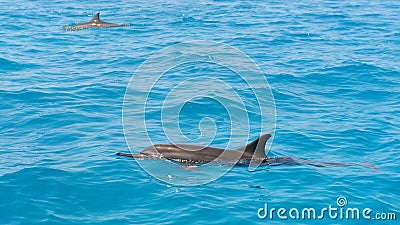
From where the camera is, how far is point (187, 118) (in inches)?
620

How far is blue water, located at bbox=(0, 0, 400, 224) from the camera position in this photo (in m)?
10.7

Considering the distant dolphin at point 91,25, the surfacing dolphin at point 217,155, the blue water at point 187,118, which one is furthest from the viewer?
the distant dolphin at point 91,25

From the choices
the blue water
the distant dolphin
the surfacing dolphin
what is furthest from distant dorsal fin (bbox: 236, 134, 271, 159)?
the distant dolphin

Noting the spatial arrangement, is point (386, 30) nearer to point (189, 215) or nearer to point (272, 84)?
point (272, 84)

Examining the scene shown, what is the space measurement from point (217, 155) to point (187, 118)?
3.66 metres

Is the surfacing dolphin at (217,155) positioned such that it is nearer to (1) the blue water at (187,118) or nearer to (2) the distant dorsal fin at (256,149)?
(2) the distant dorsal fin at (256,149)

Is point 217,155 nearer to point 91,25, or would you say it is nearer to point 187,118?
point 187,118

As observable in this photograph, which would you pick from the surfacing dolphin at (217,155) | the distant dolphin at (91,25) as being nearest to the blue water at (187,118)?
the surfacing dolphin at (217,155)

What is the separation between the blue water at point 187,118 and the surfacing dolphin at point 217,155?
0.84 feet

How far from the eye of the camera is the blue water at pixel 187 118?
35.0 feet

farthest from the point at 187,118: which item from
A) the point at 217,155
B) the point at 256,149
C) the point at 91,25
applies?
the point at 91,25

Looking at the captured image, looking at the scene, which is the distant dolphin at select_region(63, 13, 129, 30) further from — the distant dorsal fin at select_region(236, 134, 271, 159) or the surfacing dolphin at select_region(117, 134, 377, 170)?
the distant dorsal fin at select_region(236, 134, 271, 159)

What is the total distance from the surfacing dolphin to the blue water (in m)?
0.26

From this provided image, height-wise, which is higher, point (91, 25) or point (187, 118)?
point (91, 25)
